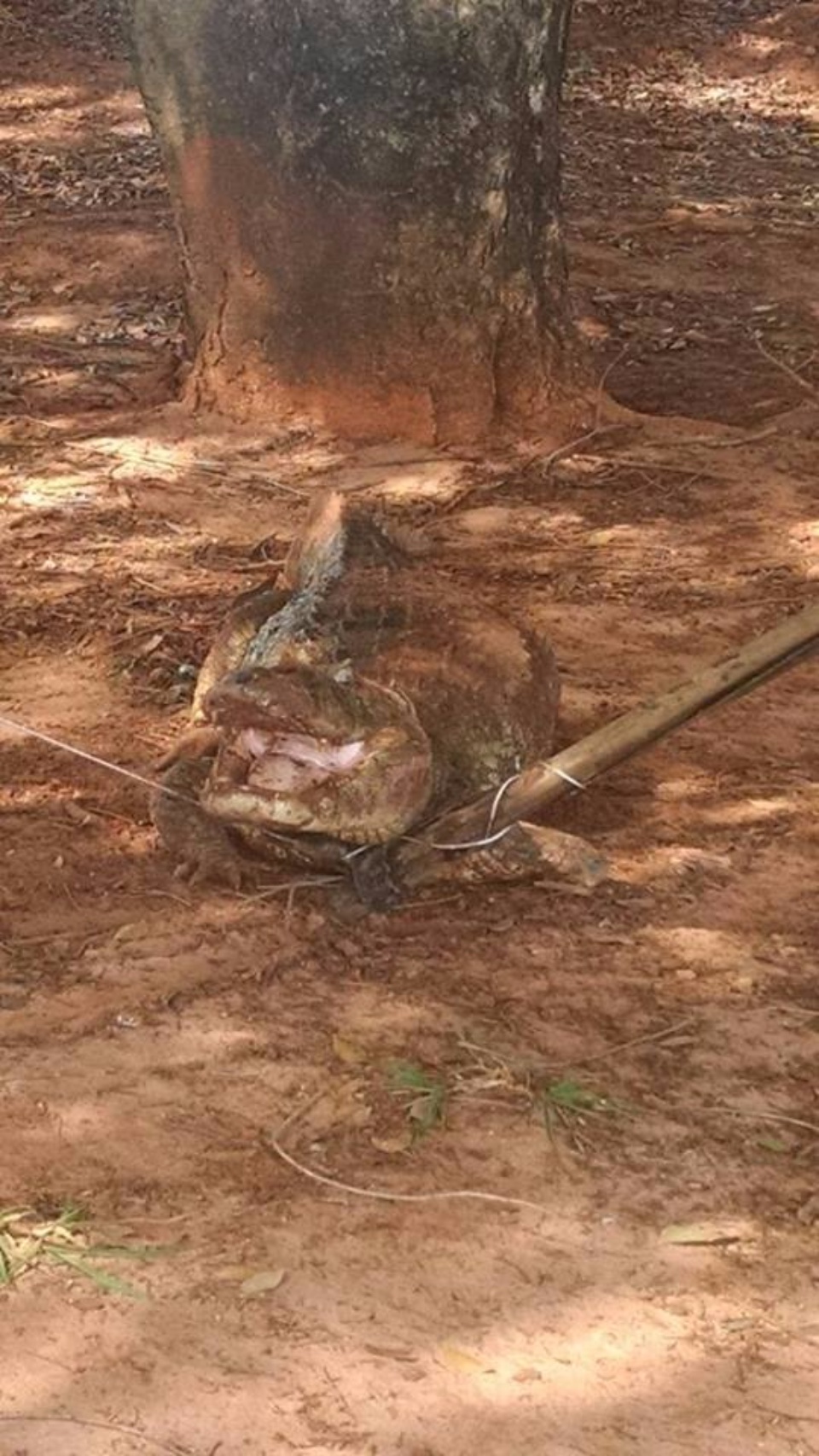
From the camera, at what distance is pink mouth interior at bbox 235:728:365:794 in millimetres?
4293

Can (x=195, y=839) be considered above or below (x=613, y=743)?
below

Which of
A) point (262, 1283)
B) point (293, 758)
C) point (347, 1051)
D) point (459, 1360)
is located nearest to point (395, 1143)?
point (347, 1051)

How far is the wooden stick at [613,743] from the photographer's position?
13.8 feet

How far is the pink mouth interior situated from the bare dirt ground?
0.28 metres

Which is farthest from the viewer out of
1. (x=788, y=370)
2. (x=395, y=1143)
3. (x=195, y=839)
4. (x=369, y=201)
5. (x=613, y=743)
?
(x=788, y=370)

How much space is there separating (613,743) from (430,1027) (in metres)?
0.72

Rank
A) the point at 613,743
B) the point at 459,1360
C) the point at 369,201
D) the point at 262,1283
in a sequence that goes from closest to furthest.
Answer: the point at 459,1360
the point at 262,1283
the point at 613,743
the point at 369,201

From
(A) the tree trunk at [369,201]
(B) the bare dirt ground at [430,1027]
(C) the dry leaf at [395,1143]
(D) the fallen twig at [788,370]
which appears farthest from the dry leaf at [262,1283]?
(D) the fallen twig at [788,370]

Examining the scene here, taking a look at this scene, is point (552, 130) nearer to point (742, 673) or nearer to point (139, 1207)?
point (742, 673)

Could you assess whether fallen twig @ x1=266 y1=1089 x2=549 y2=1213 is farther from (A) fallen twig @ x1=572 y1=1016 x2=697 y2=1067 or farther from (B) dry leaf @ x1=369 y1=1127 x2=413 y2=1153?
(A) fallen twig @ x1=572 y1=1016 x2=697 y2=1067

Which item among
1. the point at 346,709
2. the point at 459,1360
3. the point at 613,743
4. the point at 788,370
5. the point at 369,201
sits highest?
the point at 369,201

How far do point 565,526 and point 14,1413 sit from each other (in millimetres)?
4056

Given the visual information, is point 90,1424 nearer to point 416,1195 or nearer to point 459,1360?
point 459,1360

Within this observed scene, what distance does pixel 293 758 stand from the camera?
14.2ft
